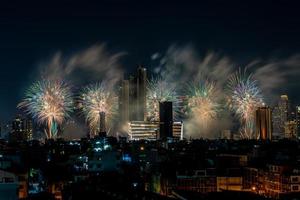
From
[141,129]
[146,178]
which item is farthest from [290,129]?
[146,178]

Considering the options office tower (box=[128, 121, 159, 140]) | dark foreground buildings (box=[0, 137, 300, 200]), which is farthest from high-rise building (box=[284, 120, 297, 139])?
dark foreground buildings (box=[0, 137, 300, 200])

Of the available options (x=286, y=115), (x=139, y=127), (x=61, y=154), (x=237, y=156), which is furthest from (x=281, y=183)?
(x=286, y=115)

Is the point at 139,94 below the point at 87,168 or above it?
above

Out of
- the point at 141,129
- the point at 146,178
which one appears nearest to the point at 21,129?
the point at 141,129

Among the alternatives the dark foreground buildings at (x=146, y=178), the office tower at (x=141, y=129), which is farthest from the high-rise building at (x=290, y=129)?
the dark foreground buildings at (x=146, y=178)

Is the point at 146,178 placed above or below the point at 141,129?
below

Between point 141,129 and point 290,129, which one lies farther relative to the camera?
point 290,129

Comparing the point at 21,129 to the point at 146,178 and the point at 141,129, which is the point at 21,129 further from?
the point at 146,178

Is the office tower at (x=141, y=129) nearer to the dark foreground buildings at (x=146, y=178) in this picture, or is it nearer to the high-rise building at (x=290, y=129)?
the high-rise building at (x=290, y=129)

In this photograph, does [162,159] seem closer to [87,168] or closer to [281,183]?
[87,168]

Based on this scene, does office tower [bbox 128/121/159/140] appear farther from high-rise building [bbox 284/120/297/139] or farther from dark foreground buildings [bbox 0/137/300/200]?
dark foreground buildings [bbox 0/137/300/200]

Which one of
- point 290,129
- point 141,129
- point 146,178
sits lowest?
point 146,178
